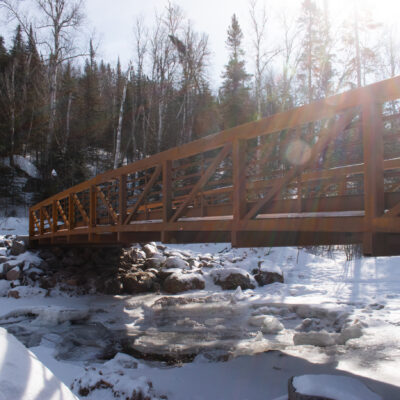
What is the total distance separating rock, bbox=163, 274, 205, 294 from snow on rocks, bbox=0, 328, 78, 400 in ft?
26.0

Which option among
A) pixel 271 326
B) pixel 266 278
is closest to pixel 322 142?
pixel 271 326

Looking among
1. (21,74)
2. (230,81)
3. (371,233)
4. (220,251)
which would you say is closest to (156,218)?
(371,233)

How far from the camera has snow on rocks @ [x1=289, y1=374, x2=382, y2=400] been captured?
3.09 m

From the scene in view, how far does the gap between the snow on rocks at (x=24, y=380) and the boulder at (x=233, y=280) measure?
28.1ft

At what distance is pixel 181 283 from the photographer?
35.2 feet

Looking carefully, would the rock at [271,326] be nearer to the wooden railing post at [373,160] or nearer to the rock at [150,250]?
the wooden railing post at [373,160]

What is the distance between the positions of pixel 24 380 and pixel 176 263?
10.3 m

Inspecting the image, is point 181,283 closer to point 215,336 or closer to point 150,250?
point 150,250

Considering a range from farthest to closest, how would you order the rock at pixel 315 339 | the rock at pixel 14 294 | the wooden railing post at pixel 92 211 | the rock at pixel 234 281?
the rock at pixel 234 281 < the rock at pixel 14 294 < the wooden railing post at pixel 92 211 < the rock at pixel 315 339

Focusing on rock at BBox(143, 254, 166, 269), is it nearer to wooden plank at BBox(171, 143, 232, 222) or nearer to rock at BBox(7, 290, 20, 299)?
rock at BBox(7, 290, 20, 299)

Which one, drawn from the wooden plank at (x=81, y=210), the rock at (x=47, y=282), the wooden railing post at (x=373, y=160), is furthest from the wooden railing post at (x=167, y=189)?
the rock at (x=47, y=282)

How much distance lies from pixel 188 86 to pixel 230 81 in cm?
307

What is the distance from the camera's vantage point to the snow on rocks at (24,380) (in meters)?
2.20

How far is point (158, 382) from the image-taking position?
4.49 metres
